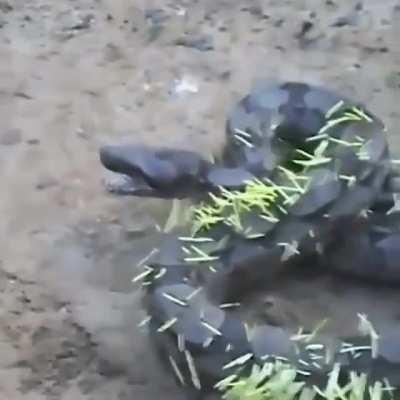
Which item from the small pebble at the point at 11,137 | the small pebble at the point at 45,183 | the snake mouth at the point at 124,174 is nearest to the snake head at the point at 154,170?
the snake mouth at the point at 124,174

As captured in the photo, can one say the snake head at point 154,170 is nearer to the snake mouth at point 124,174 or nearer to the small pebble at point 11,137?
the snake mouth at point 124,174

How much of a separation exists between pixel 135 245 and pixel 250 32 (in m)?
1.05

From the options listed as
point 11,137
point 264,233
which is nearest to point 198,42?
point 11,137

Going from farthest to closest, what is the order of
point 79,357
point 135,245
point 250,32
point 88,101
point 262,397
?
point 250,32 → point 88,101 → point 135,245 → point 79,357 → point 262,397

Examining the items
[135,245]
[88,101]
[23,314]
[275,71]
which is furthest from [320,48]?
[23,314]

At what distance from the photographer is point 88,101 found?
383cm

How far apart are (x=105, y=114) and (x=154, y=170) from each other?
49 centimetres

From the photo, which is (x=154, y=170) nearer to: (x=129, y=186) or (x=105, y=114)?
(x=129, y=186)

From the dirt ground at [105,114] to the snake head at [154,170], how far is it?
3.8 inches

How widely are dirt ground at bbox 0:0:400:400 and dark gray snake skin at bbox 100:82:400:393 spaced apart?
0.15 metres

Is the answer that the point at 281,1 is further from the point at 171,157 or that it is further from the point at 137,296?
the point at 137,296

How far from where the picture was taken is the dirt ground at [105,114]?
3.05 m

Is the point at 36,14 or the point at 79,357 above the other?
the point at 36,14

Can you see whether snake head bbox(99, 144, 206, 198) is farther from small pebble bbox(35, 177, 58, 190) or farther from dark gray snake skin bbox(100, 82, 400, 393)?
small pebble bbox(35, 177, 58, 190)
